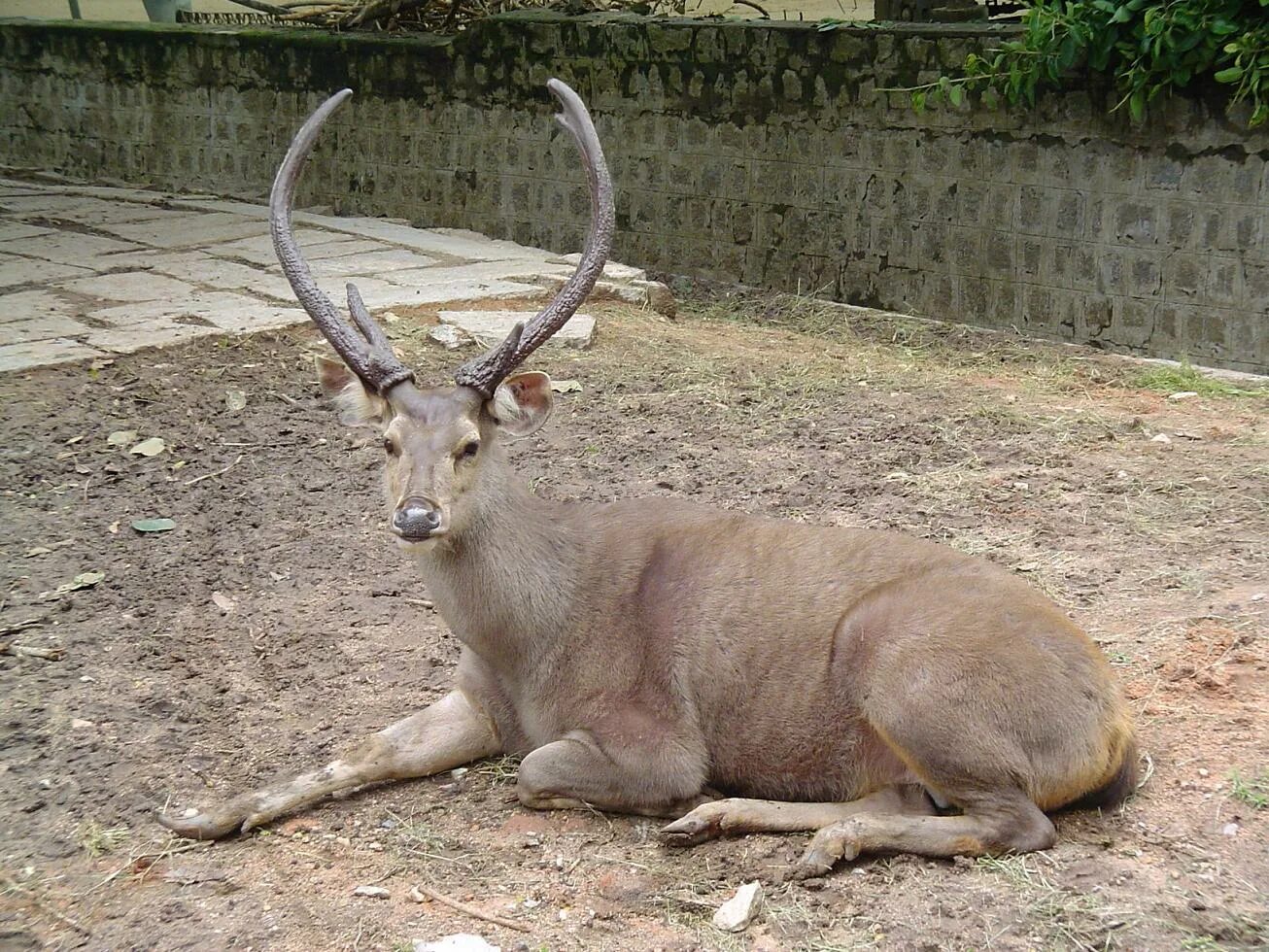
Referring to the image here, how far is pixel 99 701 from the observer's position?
169 inches

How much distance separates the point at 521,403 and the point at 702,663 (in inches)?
35.6

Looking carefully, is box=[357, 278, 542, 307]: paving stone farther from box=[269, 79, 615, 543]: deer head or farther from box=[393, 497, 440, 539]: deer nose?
box=[393, 497, 440, 539]: deer nose

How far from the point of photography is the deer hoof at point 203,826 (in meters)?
3.67

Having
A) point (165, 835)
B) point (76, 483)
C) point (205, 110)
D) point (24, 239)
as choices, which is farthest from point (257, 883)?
point (205, 110)

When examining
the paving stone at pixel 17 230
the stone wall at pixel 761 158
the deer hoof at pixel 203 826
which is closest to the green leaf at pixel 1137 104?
the stone wall at pixel 761 158

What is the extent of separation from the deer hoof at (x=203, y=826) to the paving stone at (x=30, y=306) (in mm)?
4638

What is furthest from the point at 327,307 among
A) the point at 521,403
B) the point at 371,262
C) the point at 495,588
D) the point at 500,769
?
the point at 371,262

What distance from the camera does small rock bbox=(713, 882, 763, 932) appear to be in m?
3.21

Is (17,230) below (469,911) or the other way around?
the other way around

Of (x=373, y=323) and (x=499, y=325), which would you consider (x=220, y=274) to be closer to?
(x=499, y=325)

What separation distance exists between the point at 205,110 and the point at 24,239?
13.6ft

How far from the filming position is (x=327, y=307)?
4.05 meters

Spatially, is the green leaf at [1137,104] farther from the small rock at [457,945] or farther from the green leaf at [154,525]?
the small rock at [457,945]

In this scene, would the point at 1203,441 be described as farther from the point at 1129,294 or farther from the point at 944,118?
the point at 944,118
